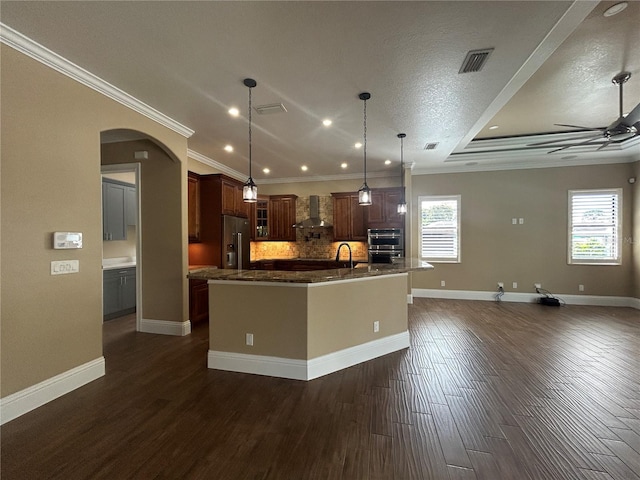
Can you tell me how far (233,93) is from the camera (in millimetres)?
3066

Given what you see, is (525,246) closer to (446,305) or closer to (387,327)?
(446,305)

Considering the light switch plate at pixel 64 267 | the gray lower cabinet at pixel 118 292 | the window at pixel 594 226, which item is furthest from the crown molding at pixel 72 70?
the window at pixel 594 226

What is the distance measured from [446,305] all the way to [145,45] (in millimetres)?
6303

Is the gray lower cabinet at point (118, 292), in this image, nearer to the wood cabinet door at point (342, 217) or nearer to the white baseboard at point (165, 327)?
the white baseboard at point (165, 327)

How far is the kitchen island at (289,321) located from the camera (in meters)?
2.85

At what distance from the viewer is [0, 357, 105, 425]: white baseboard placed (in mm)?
2195

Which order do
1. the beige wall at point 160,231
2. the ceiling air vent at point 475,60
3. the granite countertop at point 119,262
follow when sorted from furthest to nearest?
the granite countertop at point 119,262 < the beige wall at point 160,231 < the ceiling air vent at point 475,60

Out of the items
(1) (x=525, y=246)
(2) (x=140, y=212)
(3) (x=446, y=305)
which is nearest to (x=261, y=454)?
(2) (x=140, y=212)

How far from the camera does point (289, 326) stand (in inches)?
113

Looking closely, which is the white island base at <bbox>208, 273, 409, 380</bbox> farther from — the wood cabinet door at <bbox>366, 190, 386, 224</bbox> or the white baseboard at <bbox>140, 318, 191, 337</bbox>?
the wood cabinet door at <bbox>366, 190, 386, 224</bbox>

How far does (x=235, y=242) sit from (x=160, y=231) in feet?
4.88

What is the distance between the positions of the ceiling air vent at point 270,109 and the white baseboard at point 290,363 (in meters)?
2.91

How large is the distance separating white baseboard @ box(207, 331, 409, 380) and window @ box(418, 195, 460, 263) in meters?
4.07

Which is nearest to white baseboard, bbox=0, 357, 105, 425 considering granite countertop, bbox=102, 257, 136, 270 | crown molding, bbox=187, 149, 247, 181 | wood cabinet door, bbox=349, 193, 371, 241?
granite countertop, bbox=102, 257, 136, 270
